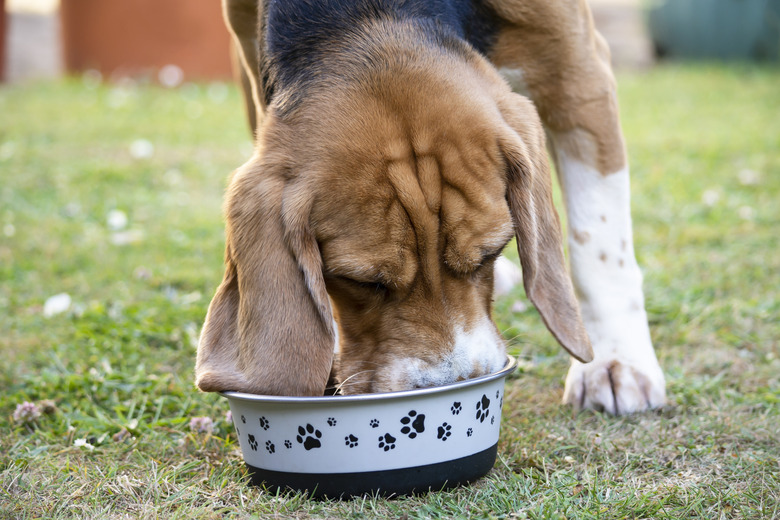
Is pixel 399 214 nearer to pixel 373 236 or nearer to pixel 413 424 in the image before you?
pixel 373 236

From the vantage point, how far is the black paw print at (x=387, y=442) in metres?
2.42

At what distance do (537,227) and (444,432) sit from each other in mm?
803

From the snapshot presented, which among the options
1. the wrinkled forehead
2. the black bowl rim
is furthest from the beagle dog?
the black bowl rim

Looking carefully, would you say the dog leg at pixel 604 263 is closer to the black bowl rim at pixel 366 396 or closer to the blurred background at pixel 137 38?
the black bowl rim at pixel 366 396

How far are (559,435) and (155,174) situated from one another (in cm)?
593

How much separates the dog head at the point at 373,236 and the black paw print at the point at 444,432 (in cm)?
14

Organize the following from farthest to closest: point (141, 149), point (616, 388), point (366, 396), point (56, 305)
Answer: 1. point (141, 149)
2. point (56, 305)
3. point (616, 388)
4. point (366, 396)

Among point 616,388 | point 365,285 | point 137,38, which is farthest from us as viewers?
point 137,38

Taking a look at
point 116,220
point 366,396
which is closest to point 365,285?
point 366,396

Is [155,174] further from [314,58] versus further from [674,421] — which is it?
[674,421]

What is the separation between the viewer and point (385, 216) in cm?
262

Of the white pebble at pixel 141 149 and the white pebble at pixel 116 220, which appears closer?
the white pebble at pixel 116 220

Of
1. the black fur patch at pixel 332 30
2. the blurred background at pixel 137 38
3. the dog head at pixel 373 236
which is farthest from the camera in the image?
the blurred background at pixel 137 38

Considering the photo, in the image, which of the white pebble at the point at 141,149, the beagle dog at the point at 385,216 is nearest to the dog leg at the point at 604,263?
the beagle dog at the point at 385,216
